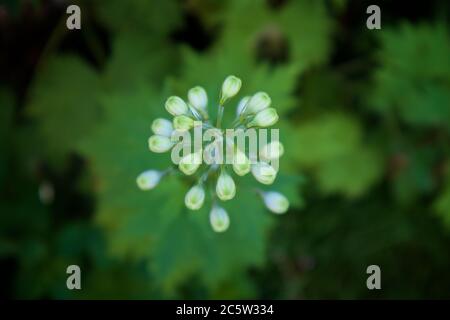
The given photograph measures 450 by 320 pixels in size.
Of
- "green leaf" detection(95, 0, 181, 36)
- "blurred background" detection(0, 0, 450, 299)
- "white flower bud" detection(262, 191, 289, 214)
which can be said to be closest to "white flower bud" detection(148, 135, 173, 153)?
"white flower bud" detection(262, 191, 289, 214)

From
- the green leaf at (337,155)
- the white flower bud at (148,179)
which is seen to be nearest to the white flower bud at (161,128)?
the white flower bud at (148,179)

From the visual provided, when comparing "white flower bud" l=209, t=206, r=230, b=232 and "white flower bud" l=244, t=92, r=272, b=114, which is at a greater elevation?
"white flower bud" l=244, t=92, r=272, b=114

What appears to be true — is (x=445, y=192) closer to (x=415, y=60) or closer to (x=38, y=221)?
(x=415, y=60)

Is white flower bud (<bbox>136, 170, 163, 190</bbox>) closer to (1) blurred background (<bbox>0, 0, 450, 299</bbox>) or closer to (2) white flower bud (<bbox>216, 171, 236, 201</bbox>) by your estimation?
(2) white flower bud (<bbox>216, 171, 236, 201</bbox>)

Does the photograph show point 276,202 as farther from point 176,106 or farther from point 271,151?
point 176,106
